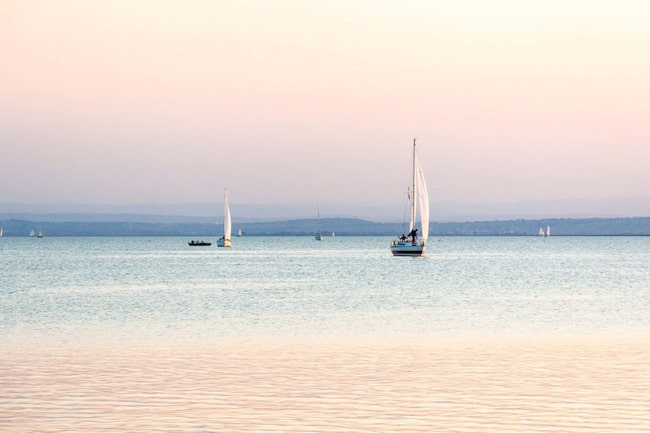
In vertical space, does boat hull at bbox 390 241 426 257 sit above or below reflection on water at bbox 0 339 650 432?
below

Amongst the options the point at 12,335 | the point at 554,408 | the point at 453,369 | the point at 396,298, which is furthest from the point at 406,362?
the point at 396,298

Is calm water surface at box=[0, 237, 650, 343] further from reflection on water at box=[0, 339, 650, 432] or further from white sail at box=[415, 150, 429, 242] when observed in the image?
white sail at box=[415, 150, 429, 242]

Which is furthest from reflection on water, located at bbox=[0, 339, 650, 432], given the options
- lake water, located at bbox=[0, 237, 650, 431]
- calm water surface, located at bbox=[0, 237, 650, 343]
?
calm water surface, located at bbox=[0, 237, 650, 343]

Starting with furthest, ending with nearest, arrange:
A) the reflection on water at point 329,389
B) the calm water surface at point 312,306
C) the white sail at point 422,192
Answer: the white sail at point 422,192
the calm water surface at point 312,306
the reflection on water at point 329,389

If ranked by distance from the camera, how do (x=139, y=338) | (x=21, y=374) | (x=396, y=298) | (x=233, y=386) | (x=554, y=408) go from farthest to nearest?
(x=396, y=298) → (x=139, y=338) → (x=21, y=374) → (x=233, y=386) → (x=554, y=408)

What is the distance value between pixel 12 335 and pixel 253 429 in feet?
64.7

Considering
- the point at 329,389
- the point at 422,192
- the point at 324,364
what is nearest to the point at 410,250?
the point at 422,192

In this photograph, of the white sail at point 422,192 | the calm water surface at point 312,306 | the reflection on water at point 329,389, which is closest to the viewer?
the reflection on water at point 329,389

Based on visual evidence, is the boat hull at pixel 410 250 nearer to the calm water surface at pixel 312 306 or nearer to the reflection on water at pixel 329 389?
the calm water surface at pixel 312 306

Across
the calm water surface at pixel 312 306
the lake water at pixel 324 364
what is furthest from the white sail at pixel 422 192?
the lake water at pixel 324 364

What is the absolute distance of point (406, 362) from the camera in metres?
25.9

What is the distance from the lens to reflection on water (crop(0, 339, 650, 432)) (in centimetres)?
1739

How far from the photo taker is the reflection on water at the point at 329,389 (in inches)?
685

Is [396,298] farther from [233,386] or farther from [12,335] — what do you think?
[233,386]
